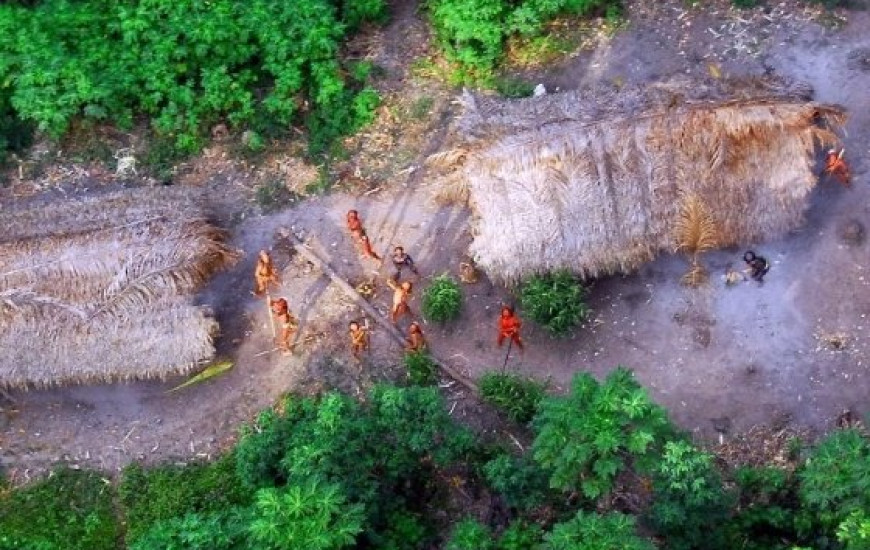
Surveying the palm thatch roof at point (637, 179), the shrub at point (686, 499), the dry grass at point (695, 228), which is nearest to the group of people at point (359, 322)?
the palm thatch roof at point (637, 179)

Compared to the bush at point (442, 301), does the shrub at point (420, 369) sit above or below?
below

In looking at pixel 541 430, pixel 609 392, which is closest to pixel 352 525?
pixel 541 430

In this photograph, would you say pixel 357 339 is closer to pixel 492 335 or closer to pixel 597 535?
pixel 492 335

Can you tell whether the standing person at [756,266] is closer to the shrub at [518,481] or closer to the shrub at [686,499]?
the shrub at [686,499]

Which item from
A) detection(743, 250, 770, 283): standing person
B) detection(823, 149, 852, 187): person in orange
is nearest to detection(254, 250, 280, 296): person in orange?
detection(743, 250, 770, 283): standing person

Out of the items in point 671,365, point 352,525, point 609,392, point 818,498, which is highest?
point 609,392

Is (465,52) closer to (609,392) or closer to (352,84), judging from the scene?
(352,84)
